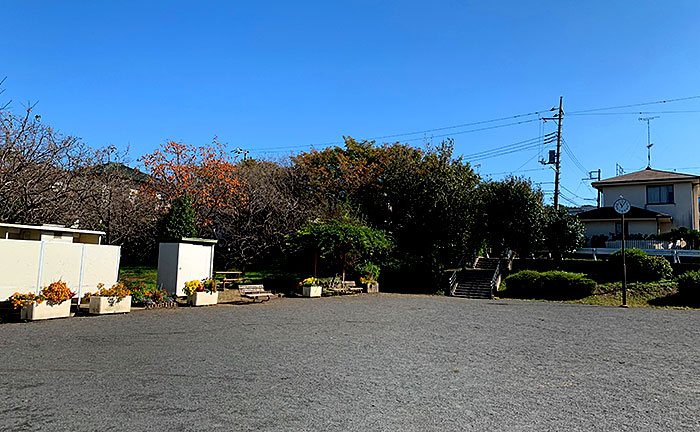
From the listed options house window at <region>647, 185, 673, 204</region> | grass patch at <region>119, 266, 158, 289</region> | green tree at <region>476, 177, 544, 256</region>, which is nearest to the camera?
grass patch at <region>119, 266, 158, 289</region>

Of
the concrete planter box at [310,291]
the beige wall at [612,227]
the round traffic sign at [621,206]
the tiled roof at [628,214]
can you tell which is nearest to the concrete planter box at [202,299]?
the concrete planter box at [310,291]

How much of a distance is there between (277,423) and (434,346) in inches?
184

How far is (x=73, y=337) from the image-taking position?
9188mm

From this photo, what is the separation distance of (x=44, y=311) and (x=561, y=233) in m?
25.9

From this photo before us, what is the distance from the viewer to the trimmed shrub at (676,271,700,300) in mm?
19312

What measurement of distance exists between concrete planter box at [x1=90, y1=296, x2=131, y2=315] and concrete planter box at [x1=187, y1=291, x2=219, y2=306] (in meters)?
2.09

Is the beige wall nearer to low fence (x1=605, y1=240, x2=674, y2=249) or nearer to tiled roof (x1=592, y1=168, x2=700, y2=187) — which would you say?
tiled roof (x1=592, y1=168, x2=700, y2=187)

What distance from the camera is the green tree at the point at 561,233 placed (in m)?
28.0

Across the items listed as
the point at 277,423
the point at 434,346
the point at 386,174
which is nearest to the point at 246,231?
the point at 386,174

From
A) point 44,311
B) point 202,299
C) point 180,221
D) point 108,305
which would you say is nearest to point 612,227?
point 180,221

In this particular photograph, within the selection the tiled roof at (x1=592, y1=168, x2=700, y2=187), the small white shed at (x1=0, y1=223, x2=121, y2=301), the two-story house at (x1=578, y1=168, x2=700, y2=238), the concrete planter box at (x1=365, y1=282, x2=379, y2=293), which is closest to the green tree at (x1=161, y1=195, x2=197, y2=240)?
the small white shed at (x1=0, y1=223, x2=121, y2=301)

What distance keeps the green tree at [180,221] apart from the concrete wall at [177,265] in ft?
11.6

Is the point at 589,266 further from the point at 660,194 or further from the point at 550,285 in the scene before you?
the point at 660,194

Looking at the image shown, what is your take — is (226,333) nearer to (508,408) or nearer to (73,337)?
(73,337)
